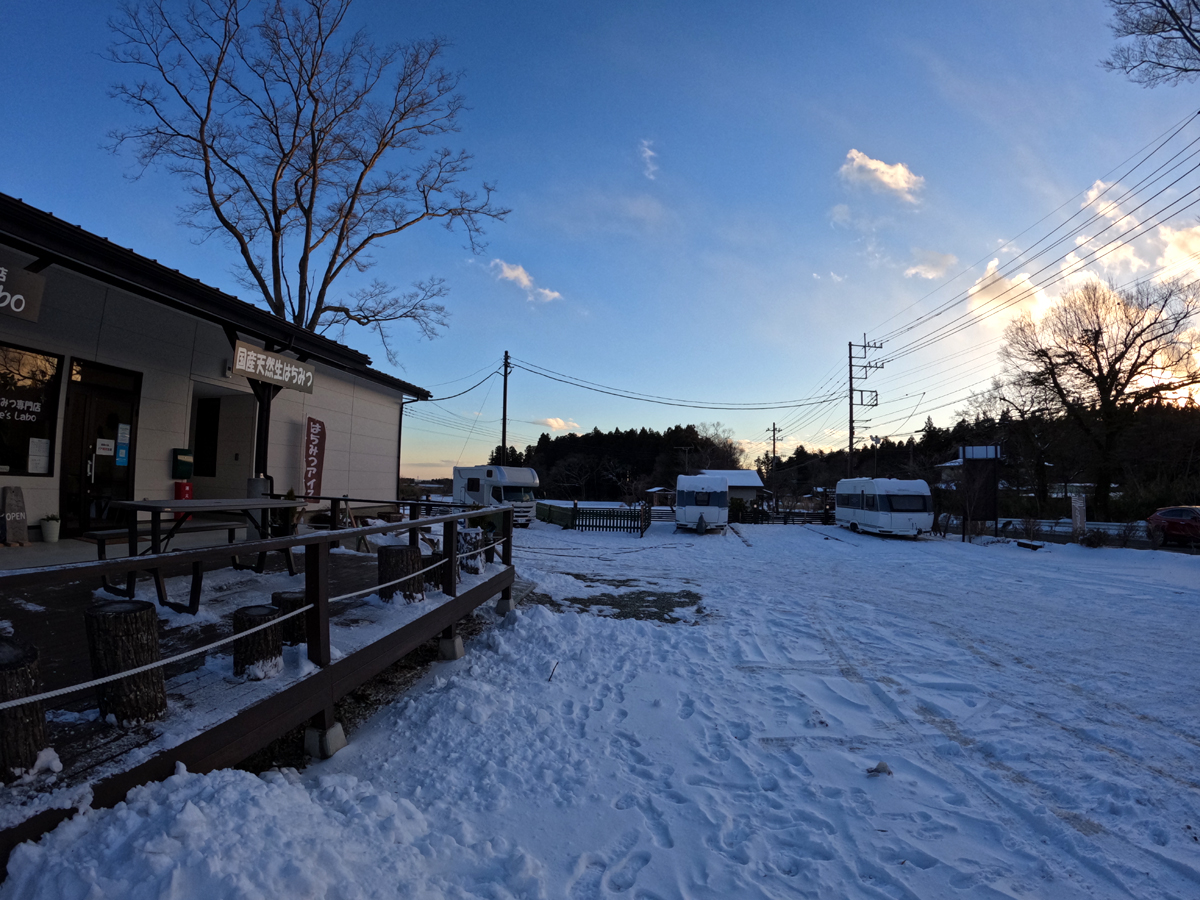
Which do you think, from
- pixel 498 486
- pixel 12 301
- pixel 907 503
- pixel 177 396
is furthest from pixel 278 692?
pixel 907 503

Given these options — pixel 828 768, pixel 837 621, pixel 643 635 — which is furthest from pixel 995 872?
pixel 837 621

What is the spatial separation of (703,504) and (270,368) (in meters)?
18.9

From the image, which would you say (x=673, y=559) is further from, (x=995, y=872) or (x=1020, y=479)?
(x=1020, y=479)

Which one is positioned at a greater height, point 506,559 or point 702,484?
point 702,484

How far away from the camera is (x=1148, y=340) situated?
26.9m

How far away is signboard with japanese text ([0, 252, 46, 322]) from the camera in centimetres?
570

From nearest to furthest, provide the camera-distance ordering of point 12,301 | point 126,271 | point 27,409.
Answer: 1. point 12,301
2. point 126,271
3. point 27,409

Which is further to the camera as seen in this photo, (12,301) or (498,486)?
(498,486)

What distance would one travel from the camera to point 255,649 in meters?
3.28

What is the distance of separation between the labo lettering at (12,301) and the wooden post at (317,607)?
4.84 m

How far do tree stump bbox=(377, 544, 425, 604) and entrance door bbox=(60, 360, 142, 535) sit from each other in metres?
4.90

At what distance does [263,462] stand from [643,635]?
6333 millimetres

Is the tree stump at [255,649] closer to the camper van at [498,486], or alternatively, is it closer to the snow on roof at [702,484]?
the camper van at [498,486]

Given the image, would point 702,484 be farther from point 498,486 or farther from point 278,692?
point 278,692
